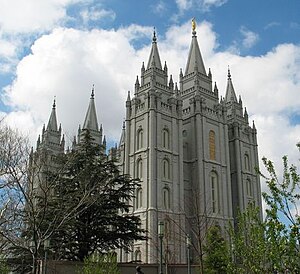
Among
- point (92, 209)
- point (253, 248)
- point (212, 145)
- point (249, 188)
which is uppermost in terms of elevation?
point (212, 145)

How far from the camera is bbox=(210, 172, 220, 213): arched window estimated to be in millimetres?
48719

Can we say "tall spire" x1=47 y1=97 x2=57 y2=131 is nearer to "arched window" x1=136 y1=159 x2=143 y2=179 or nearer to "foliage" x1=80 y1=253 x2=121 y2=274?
"arched window" x1=136 y1=159 x2=143 y2=179

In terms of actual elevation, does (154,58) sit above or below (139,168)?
above

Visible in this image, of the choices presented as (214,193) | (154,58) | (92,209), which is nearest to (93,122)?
(154,58)

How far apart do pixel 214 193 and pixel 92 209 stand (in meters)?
27.9

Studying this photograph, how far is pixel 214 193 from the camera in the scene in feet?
163

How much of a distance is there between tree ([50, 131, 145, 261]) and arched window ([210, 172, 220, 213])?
958 inches

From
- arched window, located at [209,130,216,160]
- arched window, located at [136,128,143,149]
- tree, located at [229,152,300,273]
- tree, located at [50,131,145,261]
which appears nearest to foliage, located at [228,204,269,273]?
tree, located at [229,152,300,273]

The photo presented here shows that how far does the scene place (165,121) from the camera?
158 feet

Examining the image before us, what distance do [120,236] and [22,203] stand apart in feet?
25.9

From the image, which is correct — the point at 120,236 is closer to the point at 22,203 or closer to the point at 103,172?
the point at 103,172

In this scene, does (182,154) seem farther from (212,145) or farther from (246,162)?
(246,162)

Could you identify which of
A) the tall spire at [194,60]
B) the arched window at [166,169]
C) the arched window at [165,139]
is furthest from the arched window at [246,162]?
the arched window at [166,169]

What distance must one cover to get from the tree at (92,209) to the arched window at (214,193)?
2434 cm
